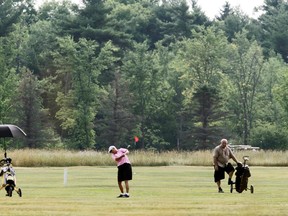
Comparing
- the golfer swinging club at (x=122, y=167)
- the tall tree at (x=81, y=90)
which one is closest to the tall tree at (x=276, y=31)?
the tall tree at (x=81, y=90)

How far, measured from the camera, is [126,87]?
367 feet

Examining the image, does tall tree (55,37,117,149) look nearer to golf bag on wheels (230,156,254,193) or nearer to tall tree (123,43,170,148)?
tall tree (123,43,170,148)

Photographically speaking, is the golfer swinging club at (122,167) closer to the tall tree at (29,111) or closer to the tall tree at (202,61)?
the tall tree at (29,111)

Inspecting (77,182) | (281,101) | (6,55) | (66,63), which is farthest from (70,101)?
(77,182)

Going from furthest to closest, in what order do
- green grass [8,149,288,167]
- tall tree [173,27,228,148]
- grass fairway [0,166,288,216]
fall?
1. tall tree [173,27,228,148]
2. green grass [8,149,288,167]
3. grass fairway [0,166,288,216]

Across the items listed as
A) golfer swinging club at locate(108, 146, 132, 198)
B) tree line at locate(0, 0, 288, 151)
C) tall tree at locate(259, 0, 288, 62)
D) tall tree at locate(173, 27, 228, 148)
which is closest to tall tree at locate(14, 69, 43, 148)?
tree line at locate(0, 0, 288, 151)

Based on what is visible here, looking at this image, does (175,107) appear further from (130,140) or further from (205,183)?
(205,183)

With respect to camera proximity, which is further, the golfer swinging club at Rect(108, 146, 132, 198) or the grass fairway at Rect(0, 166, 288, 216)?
the golfer swinging club at Rect(108, 146, 132, 198)

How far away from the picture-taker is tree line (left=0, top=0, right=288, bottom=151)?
110 m

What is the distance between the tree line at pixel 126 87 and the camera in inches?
4311

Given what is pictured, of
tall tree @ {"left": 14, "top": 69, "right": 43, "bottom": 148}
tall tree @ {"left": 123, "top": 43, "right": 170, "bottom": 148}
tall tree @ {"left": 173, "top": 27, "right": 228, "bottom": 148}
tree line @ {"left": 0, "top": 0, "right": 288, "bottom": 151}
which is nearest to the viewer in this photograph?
tall tree @ {"left": 14, "top": 69, "right": 43, "bottom": 148}

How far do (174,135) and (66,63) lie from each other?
16423 millimetres

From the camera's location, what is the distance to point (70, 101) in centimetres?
11200

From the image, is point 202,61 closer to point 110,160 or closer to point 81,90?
point 81,90
